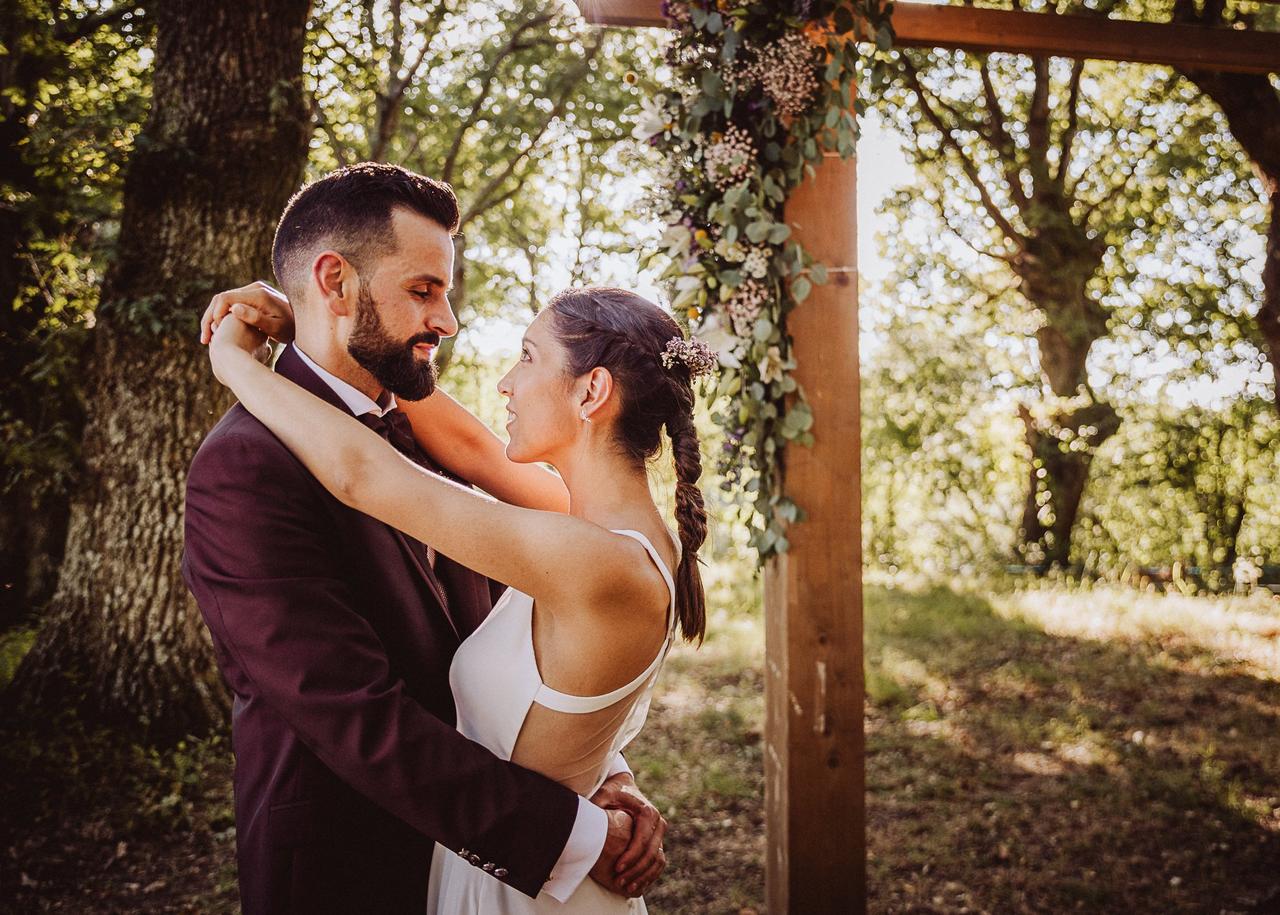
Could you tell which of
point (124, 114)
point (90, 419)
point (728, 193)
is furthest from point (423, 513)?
point (124, 114)

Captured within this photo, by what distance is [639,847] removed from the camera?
186cm

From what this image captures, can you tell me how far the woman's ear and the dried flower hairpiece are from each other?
0.55ft

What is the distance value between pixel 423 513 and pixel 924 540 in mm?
18868

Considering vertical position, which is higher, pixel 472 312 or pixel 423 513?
pixel 472 312

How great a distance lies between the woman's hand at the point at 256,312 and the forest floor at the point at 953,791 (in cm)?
304

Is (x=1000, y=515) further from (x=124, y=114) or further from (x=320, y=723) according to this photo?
(x=320, y=723)

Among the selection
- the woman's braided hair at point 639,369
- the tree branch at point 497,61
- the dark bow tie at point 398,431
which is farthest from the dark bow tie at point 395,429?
the tree branch at point 497,61

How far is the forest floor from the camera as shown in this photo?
4051 millimetres

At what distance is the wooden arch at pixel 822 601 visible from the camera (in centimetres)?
267

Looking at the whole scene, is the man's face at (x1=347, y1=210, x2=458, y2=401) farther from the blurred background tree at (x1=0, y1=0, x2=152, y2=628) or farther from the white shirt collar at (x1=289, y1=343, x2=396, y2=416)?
the blurred background tree at (x1=0, y1=0, x2=152, y2=628)

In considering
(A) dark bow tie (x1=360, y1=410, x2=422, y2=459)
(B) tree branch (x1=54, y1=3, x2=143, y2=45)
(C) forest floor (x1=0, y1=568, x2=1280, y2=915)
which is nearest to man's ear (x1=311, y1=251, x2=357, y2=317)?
(A) dark bow tie (x1=360, y1=410, x2=422, y2=459)

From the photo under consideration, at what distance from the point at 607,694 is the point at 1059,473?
39.3ft

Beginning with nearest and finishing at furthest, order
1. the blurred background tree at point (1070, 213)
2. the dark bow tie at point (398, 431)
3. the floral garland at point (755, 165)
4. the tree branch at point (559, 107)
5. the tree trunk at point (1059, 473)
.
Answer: the dark bow tie at point (398, 431) → the floral garland at point (755, 165) → the tree branch at point (559, 107) → the blurred background tree at point (1070, 213) → the tree trunk at point (1059, 473)

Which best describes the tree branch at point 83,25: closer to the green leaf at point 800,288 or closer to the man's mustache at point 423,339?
the man's mustache at point 423,339
